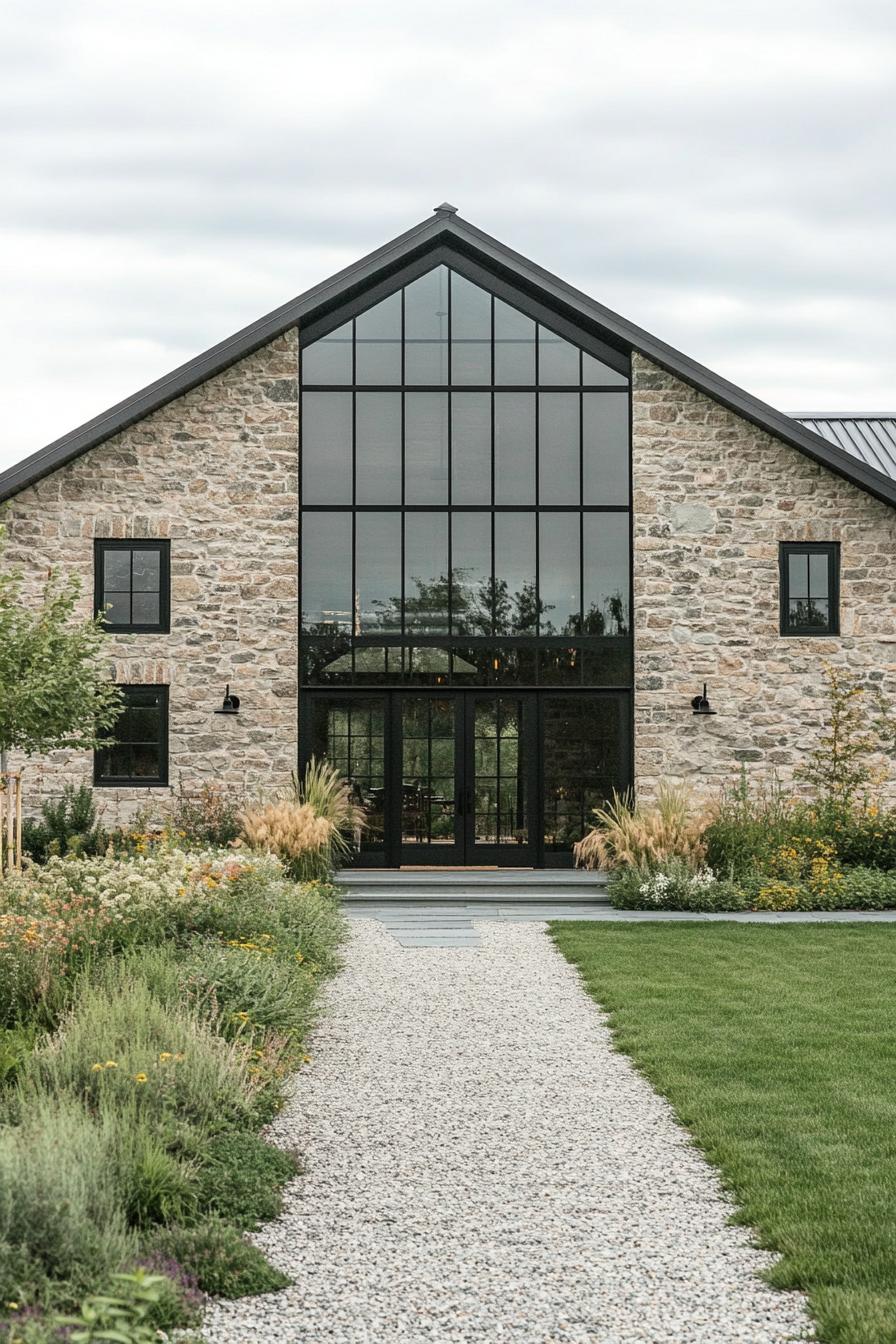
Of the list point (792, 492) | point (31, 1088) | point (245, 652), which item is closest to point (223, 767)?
point (245, 652)

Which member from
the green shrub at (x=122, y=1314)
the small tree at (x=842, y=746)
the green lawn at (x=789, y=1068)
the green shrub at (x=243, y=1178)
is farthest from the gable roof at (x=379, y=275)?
the green shrub at (x=122, y=1314)

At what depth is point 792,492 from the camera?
56.0ft

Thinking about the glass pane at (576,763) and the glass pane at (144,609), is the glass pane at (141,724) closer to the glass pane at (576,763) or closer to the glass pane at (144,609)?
the glass pane at (144,609)

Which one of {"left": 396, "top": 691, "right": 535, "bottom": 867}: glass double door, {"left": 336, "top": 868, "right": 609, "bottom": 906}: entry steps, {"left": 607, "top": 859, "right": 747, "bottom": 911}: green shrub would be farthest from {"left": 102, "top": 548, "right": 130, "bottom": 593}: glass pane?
{"left": 607, "top": 859, "right": 747, "bottom": 911}: green shrub

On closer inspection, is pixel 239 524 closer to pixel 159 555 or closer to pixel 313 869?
pixel 159 555

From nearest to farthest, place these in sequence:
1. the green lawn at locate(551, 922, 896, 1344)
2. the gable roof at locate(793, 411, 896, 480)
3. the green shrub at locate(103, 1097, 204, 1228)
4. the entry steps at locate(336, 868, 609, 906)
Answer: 1. the green lawn at locate(551, 922, 896, 1344)
2. the green shrub at locate(103, 1097, 204, 1228)
3. the entry steps at locate(336, 868, 609, 906)
4. the gable roof at locate(793, 411, 896, 480)

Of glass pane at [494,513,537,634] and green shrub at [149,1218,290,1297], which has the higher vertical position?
glass pane at [494,513,537,634]

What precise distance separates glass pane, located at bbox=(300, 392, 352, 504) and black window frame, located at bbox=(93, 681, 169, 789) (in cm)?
326

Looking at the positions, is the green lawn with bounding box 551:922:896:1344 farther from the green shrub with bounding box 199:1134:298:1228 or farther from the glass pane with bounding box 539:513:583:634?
the glass pane with bounding box 539:513:583:634

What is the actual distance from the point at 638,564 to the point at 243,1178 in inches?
507

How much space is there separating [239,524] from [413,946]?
7129 mm

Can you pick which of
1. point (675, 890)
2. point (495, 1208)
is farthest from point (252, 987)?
point (675, 890)

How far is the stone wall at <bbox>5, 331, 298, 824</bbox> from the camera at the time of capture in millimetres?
16766

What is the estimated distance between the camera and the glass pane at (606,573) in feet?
55.9
